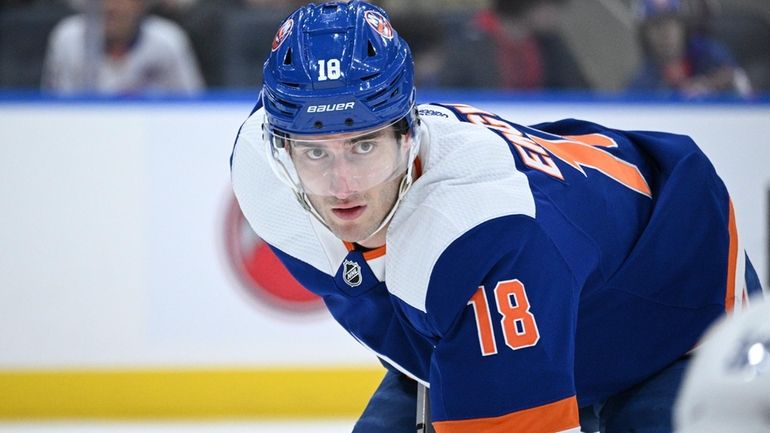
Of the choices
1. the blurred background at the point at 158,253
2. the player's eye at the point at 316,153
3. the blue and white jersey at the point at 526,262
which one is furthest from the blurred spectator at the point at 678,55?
the player's eye at the point at 316,153

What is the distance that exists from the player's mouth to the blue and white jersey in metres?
0.06

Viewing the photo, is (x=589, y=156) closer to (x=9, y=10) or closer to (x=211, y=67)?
(x=211, y=67)

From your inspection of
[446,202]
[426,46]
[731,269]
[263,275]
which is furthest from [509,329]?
[426,46]

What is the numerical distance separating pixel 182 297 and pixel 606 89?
1868 mm

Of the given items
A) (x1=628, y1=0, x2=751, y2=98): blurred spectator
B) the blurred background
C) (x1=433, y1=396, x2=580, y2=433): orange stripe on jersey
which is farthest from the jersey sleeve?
(x1=628, y1=0, x2=751, y2=98): blurred spectator

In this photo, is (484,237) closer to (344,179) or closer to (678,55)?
(344,179)

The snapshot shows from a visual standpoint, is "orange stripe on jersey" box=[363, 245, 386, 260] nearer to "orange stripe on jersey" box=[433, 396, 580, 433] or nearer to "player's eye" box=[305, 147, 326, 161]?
"player's eye" box=[305, 147, 326, 161]

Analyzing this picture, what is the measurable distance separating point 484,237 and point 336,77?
351 mm

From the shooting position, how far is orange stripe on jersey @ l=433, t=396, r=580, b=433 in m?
1.90

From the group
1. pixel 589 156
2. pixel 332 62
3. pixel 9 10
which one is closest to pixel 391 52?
pixel 332 62

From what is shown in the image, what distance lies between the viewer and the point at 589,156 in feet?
7.34

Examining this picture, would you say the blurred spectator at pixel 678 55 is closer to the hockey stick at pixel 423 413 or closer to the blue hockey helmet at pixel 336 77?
the hockey stick at pixel 423 413

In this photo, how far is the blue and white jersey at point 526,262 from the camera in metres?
1.89

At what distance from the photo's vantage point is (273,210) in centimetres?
236
